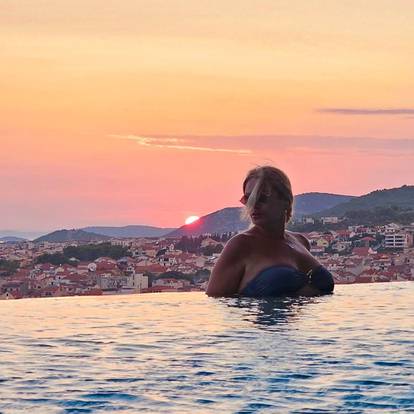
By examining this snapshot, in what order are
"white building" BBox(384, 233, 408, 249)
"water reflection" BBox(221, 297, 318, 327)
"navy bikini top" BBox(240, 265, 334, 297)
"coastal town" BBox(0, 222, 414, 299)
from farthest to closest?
"white building" BBox(384, 233, 408, 249), "coastal town" BBox(0, 222, 414, 299), "navy bikini top" BBox(240, 265, 334, 297), "water reflection" BBox(221, 297, 318, 327)

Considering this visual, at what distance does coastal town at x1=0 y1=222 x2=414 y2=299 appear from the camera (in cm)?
1959

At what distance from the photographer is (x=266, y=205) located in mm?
9562

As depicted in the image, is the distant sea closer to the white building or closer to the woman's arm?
the woman's arm

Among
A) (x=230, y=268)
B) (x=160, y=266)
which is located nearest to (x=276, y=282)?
(x=230, y=268)

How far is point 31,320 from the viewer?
7.94 metres

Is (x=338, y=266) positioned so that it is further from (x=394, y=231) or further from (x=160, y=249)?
(x=394, y=231)

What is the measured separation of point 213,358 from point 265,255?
395 centimetres

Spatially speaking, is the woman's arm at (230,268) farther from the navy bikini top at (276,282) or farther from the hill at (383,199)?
the hill at (383,199)

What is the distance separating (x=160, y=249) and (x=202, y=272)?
646 cm

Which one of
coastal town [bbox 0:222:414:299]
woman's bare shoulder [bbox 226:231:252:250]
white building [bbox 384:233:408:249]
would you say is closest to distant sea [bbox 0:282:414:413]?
woman's bare shoulder [bbox 226:231:252:250]

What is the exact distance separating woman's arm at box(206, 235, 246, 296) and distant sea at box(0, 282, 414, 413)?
2.17ft

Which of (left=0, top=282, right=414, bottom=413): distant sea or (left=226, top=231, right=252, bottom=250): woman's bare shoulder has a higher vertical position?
(left=226, top=231, right=252, bottom=250): woman's bare shoulder

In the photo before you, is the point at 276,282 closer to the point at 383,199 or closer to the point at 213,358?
the point at 213,358

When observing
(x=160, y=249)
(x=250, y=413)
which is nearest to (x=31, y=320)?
(x=250, y=413)
